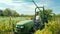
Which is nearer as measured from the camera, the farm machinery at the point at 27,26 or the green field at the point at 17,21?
the green field at the point at 17,21

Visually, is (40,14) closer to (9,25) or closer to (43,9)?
(43,9)

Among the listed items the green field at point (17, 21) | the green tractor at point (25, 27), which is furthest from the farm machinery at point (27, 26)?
the green field at point (17, 21)

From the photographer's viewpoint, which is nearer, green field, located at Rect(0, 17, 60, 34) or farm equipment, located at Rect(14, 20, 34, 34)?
green field, located at Rect(0, 17, 60, 34)

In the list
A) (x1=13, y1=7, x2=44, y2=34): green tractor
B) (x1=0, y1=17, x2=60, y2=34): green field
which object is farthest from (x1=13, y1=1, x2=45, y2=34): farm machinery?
(x1=0, y1=17, x2=60, y2=34): green field

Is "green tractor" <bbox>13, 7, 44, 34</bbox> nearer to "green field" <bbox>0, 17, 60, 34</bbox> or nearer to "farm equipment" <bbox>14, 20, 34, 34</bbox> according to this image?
"farm equipment" <bbox>14, 20, 34, 34</bbox>

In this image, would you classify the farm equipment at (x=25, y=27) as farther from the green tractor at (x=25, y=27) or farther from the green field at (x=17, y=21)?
the green field at (x=17, y=21)

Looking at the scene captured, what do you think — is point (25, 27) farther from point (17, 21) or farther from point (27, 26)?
point (17, 21)

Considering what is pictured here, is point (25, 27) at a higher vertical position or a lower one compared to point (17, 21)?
lower

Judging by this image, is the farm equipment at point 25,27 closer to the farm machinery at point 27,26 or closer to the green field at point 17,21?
the farm machinery at point 27,26

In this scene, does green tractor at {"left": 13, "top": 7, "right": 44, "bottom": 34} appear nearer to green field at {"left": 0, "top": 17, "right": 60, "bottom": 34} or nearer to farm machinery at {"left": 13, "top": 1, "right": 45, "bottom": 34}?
farm machinery at {"left": 13, "top": 1, "right": 45, "bottom": 34}

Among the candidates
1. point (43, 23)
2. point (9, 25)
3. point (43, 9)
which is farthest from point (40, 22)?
point (9, 25)

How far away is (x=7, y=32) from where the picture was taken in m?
9.02

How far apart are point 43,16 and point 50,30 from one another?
2.45ft

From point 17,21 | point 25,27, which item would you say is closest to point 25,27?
point 25,27
